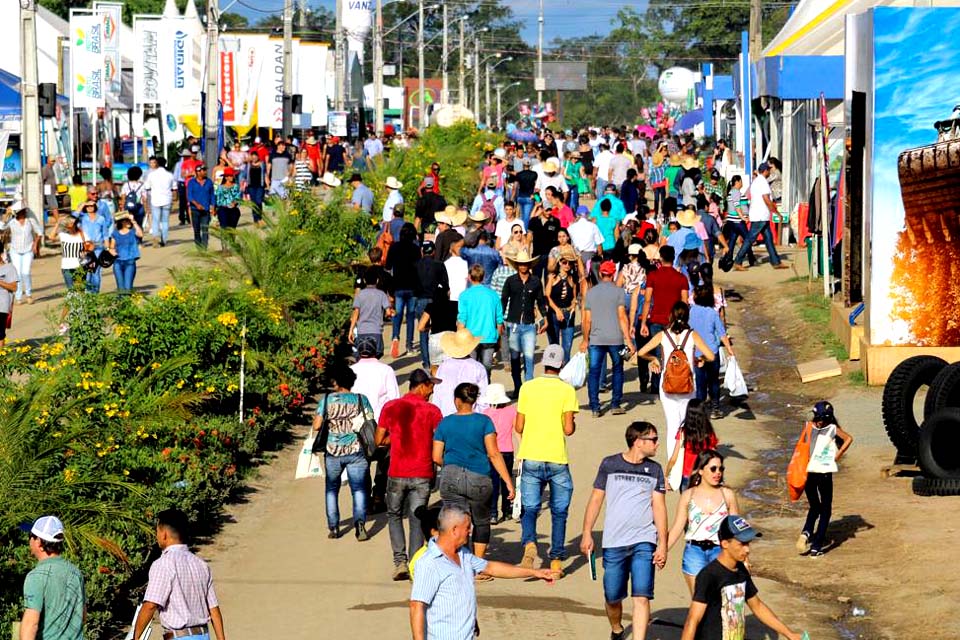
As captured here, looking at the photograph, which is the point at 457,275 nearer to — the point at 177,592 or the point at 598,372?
the point at 598,372

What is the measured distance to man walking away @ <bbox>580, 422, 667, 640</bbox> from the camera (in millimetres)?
9453

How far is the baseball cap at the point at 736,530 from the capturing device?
808cm

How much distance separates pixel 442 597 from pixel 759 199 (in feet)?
65.0

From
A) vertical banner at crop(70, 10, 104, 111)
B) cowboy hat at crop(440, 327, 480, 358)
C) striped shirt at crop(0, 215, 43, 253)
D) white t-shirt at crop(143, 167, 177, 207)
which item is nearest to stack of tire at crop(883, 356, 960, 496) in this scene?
cowboy hat at crop(440, 327, 480, 358)

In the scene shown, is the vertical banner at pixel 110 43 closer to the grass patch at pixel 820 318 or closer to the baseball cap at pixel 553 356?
the grass patch at pixel 820 318

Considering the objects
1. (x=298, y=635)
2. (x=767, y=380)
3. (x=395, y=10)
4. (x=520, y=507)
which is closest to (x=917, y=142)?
(x=767, y=380)

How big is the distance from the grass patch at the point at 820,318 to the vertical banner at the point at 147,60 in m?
19.9

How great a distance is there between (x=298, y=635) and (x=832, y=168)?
60.3ft

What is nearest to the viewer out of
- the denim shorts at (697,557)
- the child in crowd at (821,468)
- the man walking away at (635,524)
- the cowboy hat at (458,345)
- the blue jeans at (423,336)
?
the denim shorts at (697,557)

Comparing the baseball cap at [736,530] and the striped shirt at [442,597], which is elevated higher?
the baseball cap at [736,530]

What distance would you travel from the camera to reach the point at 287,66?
136ft

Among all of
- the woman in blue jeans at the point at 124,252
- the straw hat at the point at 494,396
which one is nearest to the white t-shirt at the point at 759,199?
the woman in blue jeans at the point at 124,252

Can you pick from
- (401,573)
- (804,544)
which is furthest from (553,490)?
(804,544)

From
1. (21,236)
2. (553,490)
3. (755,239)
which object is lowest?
(553,490)
